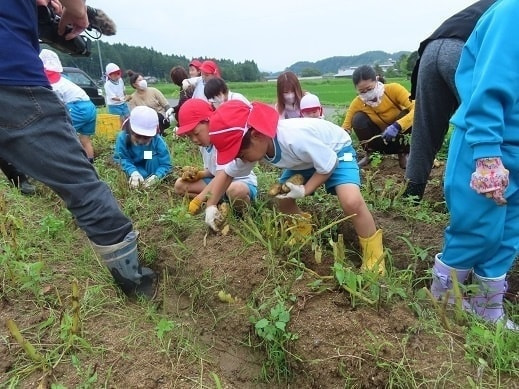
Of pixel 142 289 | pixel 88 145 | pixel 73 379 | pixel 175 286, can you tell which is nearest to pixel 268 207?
pixel 175 286

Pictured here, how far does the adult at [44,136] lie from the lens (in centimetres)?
169

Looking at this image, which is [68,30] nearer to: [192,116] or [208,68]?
[192,116]

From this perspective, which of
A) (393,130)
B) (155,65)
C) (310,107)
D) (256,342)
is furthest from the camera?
(155,65)

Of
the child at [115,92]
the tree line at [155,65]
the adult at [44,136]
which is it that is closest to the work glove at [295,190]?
the adult at [44,136]

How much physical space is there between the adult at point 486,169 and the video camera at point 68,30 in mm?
1647

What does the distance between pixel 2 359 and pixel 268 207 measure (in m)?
1.84

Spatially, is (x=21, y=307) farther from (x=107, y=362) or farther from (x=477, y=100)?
(x=477, y=100)

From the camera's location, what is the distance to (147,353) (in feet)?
5.57

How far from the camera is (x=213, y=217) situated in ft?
8.61

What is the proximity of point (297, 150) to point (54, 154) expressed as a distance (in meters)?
1.18

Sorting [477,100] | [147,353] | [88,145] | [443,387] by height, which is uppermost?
[477,100]

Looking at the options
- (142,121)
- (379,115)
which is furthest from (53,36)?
(379,115)

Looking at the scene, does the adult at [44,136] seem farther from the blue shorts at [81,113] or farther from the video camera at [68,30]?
the blue shorts at [81,113]

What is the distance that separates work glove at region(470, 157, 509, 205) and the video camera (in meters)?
1.79
